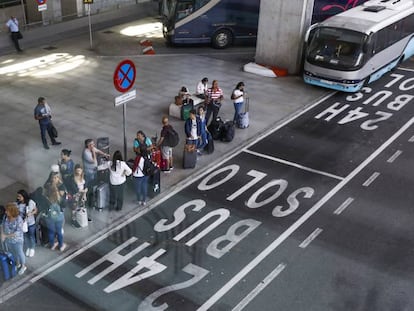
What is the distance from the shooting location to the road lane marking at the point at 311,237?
1132 cm

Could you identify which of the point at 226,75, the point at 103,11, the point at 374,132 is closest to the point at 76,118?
the point at 226,75

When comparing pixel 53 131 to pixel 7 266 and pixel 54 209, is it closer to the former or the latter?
pixel 54 209

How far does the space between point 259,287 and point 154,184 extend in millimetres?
3807

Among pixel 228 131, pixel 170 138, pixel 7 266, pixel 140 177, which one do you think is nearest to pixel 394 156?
pixel 228 131

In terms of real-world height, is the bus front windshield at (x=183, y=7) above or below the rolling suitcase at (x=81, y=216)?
above

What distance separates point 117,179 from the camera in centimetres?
1152

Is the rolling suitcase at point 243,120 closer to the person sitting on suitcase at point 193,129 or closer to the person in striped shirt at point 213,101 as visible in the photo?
the person in striped shirt at point 213,101

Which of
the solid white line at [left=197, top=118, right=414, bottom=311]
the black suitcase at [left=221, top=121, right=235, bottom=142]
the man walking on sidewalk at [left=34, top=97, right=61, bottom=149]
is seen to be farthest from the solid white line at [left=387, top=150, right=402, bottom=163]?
the man walking on sidewalk at [left=34, top=97, right=61, bottom=149]

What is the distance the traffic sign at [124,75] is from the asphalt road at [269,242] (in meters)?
2.80

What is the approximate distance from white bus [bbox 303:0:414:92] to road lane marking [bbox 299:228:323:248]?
8.70m

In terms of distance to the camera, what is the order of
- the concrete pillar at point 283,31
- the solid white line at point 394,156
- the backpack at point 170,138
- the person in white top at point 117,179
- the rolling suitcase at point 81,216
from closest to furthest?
the rolling suitcase at point 81,216, the person in white top at point 117,179, the backpack at point 170,138, the solid white line at point 394,156, the concrete pillar at point 283,31

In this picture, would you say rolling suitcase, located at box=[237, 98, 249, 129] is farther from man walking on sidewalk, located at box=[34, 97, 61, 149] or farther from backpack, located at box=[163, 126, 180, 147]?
man walking on sidewalk, located at box=[34, 97, 61, 149]


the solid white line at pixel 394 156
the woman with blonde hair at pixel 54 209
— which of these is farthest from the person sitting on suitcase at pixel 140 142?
the solid white line at pixel 394 156

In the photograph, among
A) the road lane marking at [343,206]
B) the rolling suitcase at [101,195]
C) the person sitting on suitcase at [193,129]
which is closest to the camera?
the rolling suitcase at [101,195]
